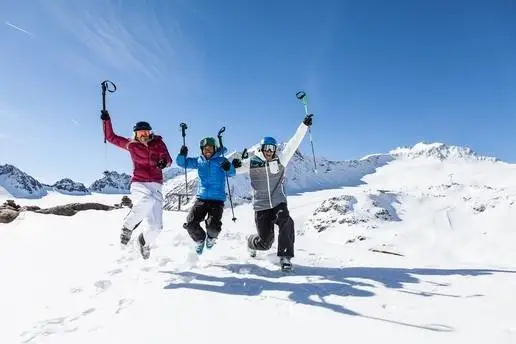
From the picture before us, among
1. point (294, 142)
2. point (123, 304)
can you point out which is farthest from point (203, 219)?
point (123, 304)

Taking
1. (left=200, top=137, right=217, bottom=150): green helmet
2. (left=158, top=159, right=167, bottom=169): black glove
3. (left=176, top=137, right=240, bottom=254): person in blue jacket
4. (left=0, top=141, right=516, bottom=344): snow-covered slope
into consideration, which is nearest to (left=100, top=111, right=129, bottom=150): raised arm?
(left=158, top=159, right=167, bottom=169): black glove

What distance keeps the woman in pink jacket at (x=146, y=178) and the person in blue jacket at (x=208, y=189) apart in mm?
590

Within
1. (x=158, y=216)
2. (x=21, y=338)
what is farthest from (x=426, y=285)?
(x=21, y=338)

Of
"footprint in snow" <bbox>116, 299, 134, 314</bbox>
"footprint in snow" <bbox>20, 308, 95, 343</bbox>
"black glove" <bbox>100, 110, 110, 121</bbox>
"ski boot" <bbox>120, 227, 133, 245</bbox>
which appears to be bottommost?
"footprint in snow" <bbox>20, 308, 95, 343</bbox>

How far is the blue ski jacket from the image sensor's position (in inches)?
363

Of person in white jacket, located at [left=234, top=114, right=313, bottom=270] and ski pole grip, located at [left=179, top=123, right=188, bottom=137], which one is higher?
ski pole grip, located at [left=179, top=123, right=188, bottom=137]

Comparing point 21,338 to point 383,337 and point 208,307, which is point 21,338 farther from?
point 383,337

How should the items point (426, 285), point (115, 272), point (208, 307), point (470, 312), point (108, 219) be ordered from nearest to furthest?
point (470, 312) → point (208, 307) → point (426, 285) → point (115, 272) → point (108, 219)

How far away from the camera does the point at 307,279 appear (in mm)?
7332

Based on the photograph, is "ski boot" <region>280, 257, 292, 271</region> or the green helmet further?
the green helmet

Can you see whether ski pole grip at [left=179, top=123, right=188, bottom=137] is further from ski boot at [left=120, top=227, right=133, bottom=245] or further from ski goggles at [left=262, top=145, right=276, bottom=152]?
ski boot at [left=120, top=227, right=133, bottom=245]

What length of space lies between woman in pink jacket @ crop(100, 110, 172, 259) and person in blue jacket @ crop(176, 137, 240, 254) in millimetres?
590

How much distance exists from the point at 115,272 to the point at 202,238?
2.00 meters

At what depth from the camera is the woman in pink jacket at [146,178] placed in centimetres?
862
